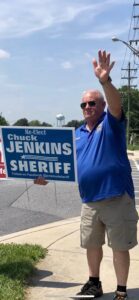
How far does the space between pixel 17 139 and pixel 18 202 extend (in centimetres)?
536

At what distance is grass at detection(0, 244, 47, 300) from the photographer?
4.50 meters

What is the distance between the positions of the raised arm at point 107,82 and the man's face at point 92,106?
0.80ft

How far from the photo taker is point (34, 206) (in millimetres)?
9828

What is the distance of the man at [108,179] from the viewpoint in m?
4.10

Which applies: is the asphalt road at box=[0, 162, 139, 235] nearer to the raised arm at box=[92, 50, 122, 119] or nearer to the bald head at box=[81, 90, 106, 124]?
the bald head at box=[81, 90, 106, 124]

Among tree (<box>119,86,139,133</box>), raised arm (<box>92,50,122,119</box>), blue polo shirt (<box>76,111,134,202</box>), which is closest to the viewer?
raised arm (<box>92,50,122,119</box>)

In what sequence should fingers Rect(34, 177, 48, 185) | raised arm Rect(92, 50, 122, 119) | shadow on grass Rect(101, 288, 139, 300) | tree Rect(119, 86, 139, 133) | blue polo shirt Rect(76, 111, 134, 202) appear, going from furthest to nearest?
tree Rect(119, 86, 139, 133) < fingers Rect(34, 177, 48, 185) < shadow on grass Rect(101, 288, 139, 300) < blue polo shirt Rect(76, 111, 134, 202) < raised arm Rect(92, 50, 122, 119)

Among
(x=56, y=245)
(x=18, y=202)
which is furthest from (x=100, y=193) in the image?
(x=18, y=202)

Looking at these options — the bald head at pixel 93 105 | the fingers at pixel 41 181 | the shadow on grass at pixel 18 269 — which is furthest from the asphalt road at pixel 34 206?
the bald head at pixel 93 105

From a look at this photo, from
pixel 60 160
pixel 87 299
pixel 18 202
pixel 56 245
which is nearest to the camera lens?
pixel 87 299

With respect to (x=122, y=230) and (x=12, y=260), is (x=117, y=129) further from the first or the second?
(x=12, y=260)

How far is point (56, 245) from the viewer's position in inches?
249

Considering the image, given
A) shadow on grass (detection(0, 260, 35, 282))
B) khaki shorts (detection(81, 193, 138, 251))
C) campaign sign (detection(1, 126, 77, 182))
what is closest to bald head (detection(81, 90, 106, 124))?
campaign sign (detection(1, 126, 77, 182))

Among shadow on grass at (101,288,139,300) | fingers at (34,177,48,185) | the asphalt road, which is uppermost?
fingers at (34,177,48,185)
